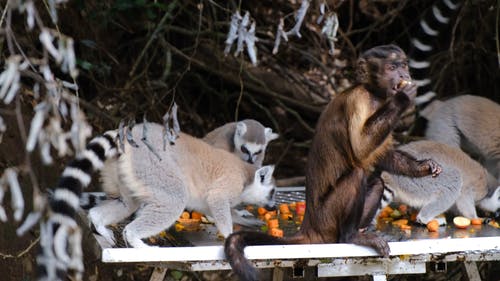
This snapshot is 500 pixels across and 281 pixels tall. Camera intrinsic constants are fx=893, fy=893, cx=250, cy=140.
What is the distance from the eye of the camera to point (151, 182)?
17.4 ft

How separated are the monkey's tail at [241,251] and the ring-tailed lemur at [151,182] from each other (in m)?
0.67

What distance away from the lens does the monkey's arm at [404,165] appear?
5402mm

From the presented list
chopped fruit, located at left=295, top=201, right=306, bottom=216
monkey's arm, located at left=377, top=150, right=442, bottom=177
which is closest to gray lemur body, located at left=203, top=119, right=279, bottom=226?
chopped fruit, located at left=295, top=201, right=306, bottom=216

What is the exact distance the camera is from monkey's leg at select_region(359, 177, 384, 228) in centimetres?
530

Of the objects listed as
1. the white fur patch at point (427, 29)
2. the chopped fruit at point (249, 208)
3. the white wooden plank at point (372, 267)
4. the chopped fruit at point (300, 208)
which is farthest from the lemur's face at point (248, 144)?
the white wooden plank at point (372, 267)

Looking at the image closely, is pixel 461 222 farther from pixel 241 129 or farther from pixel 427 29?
pixel 427 29

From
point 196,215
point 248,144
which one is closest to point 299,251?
point 196,215

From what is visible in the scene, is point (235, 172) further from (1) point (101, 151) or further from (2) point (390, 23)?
(2) point (390, 23)

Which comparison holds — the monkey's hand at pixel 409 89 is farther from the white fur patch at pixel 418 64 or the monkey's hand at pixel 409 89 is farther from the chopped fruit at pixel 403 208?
the white fur patch at pixel 418 64

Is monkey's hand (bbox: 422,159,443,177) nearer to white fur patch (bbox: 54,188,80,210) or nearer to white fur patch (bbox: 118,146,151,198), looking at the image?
white fur patch (bbox: 118,146,151,198)

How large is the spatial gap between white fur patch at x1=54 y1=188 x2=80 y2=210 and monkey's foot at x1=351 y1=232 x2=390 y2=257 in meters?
1.53

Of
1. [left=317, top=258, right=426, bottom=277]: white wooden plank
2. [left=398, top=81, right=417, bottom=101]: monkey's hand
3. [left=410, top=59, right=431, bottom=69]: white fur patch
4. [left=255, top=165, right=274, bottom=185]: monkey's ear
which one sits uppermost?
[left=410, top=59, right=431, bottom=69]: white fur patch

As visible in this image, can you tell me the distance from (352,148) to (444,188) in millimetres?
1570

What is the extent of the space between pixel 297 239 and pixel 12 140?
9.02 ft
